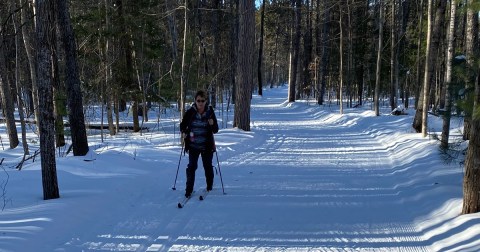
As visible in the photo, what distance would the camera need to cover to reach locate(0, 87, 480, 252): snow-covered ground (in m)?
5.20

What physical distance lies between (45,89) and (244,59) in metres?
11.2

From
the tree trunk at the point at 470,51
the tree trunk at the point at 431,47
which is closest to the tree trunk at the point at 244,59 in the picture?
the tree trunk at the point at 431,47

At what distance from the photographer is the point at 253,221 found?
612 cm

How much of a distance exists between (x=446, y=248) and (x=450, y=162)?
4.13 m

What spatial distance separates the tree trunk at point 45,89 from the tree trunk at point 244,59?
10729 millimetres

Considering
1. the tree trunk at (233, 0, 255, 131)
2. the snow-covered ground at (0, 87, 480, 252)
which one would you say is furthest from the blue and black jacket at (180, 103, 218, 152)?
the tree trunk at (233, 0, 255, 131)

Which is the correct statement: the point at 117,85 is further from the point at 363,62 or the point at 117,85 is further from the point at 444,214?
the point at 363,62

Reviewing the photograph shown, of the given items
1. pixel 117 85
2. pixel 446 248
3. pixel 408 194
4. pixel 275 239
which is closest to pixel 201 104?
pixel 275 239

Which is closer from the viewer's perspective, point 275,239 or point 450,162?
point 275,239

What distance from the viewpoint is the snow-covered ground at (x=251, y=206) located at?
520 centimetres

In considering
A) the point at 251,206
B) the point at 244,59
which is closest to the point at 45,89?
the point at 251,206

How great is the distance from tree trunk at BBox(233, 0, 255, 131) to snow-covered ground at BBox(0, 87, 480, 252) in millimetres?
5427

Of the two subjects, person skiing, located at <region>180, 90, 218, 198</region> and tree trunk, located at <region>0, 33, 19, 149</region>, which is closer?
person skiing, located at <region>180, 90, 218, 198</region>

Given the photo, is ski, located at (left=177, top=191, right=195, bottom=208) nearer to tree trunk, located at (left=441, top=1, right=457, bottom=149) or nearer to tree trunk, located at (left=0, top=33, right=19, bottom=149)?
tree trunk, located at (left=441, top=1, right=457, bottom=149)
